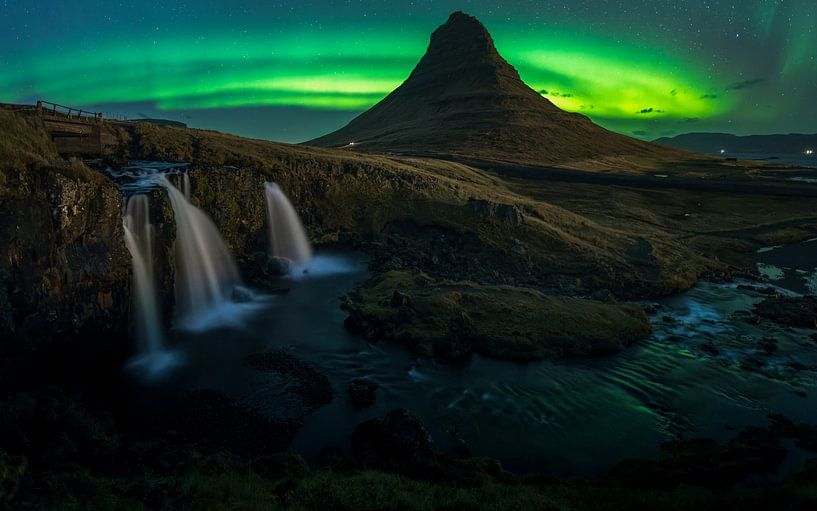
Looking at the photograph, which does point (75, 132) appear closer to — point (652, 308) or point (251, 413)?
point (251, 413)

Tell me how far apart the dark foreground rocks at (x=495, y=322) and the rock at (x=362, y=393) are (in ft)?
16.5

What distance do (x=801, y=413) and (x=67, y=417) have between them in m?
34.6

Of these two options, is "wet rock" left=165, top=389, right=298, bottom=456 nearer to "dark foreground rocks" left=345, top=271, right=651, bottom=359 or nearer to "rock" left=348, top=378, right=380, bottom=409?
"rock" left=348, top=378, right=380, bottom=409

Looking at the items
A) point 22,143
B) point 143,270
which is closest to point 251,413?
point 143,270

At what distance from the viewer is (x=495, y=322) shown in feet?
101

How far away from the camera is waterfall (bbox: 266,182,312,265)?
49.1 meters

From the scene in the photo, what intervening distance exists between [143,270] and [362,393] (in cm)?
1905

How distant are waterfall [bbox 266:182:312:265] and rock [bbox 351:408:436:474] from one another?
1237 inches

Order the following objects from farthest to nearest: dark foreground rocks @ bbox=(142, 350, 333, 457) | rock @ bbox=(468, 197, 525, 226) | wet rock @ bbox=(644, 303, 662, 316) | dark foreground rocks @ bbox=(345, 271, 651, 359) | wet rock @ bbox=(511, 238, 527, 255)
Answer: rock @ bbox=(468, 197, 525, 226), wet rock @ bbox=(511, 238, 527, 255), wet rock @ bbox=(644, 303, 662, 316), dark foreground rocks @ bbox=(345, 271, 651, 359), dark foreground rocks @ bbox=(142, 350, 333, 457)

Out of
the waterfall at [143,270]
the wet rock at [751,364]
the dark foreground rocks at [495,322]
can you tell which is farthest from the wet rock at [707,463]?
the waterfall at [143,270]

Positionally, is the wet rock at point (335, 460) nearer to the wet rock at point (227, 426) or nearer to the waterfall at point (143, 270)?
the wet rock at point (227, 426)

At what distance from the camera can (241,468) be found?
53.8 ft

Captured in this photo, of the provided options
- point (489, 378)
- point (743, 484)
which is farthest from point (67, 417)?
point (743, 484)

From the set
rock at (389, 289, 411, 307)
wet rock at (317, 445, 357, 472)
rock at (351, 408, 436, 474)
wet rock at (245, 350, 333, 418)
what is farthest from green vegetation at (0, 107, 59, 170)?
rock at (351, 408, 436, 474)
